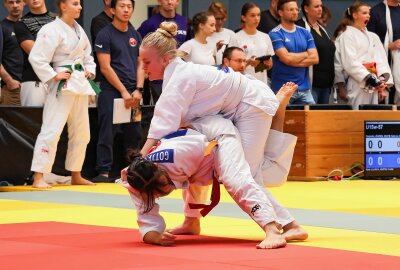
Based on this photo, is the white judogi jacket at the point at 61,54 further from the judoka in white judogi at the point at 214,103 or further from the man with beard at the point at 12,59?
the judoka in white judogi at the point at 214,103

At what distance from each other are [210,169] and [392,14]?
8460 mm

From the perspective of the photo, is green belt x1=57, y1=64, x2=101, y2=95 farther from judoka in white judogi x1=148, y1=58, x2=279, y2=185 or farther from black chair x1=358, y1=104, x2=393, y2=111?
judoka in white judogi x1=148, y1=58, x2=279, y2=185

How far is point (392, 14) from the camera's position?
13.9 metres

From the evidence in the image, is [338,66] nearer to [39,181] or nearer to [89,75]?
[89,75]

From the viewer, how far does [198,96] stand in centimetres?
600

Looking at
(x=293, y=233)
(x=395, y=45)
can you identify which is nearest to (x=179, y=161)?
(x=293, y=233)

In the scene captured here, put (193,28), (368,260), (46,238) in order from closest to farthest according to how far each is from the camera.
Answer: (368,260)
(46,238)
(193,28)

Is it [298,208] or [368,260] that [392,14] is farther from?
[368,260]

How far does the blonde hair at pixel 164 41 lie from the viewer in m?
6.07

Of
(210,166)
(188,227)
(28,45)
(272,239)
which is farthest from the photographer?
(28,45)

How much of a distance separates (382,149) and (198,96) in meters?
6.79

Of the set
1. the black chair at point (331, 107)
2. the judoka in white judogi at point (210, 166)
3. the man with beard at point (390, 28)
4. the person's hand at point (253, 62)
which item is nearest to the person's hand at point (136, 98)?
the person's hand at point (253, 62)

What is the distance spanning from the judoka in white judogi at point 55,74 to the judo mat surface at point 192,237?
540mm

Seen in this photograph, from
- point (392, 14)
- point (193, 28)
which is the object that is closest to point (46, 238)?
point (193, 28)
